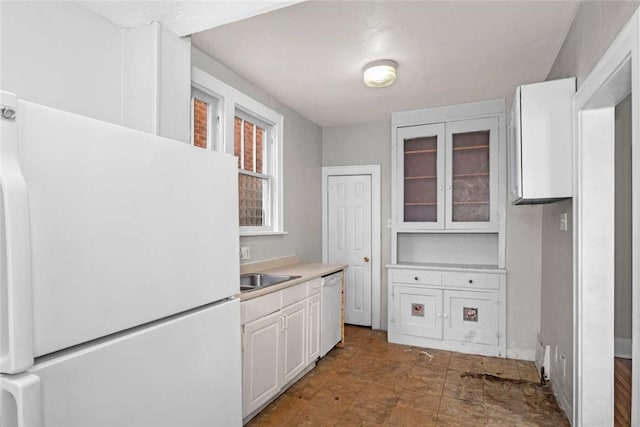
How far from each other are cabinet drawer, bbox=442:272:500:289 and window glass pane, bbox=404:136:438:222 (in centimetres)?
65

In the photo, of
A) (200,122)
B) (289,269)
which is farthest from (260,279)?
(200,122)

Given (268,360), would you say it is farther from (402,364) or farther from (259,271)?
(402,364)

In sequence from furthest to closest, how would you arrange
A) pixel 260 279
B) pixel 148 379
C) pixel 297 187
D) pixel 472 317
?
pixel 297 187, pixel 472 317, pixel 260 279, pixel 148 379

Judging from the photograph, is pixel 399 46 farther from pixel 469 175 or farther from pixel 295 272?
pixel 295 272

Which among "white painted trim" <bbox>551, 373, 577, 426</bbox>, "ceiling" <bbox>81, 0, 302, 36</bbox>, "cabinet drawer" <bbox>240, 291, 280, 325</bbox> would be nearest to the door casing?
"white painted trim" <bbox>551, 373, 577, 426</bbox>

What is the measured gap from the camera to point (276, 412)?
2527 mm

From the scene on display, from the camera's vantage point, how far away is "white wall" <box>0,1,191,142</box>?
1455 millimetres

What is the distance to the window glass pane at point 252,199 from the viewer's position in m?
3.21

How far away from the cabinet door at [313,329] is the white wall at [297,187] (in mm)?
628

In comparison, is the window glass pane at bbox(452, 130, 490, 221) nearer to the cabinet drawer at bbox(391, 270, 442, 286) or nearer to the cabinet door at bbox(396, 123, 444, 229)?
the cabinet door at bbox(396, 123, 444, 229)

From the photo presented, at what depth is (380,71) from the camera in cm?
279

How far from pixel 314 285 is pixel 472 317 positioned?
5.67ft

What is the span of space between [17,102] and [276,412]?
241cm

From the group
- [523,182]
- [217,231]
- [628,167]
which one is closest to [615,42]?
[523,182]
